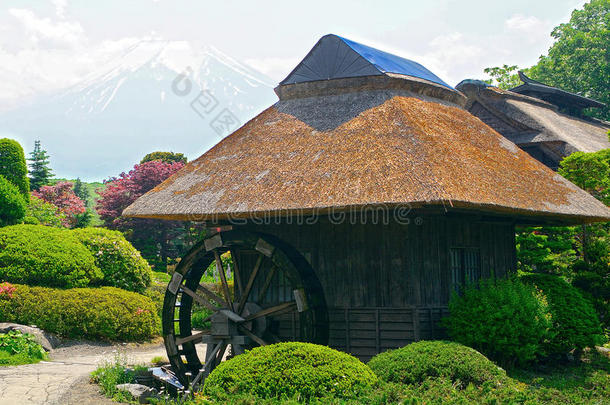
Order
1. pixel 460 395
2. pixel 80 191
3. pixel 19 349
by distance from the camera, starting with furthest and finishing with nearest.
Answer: pixel 80 191
pixel 19 349
pixel 460 395

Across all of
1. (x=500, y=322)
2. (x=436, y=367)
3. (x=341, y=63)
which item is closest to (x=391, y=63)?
(x=341, y=63)

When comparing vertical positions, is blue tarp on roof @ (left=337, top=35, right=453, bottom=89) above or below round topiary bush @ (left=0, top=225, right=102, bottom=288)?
above

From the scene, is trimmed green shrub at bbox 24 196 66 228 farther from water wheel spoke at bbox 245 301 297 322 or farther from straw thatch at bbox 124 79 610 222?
water wheel spoke at bbox 245 301 297 322

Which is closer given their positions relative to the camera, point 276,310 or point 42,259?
point 276,310

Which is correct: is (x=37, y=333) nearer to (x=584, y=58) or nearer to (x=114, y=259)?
(x=114, y=259)

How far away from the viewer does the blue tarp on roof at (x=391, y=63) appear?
1289 centimetres

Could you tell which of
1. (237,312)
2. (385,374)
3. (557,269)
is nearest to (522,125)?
(557,269)

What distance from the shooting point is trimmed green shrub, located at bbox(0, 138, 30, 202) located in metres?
17.2

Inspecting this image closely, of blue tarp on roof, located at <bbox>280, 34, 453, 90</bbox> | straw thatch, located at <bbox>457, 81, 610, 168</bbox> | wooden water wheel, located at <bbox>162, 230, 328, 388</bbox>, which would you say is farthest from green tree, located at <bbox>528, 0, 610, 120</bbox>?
wooden water wheel, located at <bbox>162, 230, 328, 388</bbox>

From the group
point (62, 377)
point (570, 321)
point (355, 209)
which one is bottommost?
point (62, 377)

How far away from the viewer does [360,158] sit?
33.7ft

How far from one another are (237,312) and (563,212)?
236 inches

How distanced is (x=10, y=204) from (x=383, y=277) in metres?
10.9

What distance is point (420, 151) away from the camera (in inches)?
393
